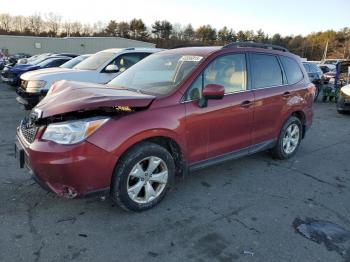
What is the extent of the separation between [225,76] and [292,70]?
1836 mm

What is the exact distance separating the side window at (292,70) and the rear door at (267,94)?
154mm

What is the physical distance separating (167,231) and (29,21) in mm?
95758

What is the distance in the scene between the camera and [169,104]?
381cm

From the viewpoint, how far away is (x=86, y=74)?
8602mm

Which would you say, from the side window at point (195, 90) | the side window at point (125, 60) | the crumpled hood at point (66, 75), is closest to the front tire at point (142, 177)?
the side window at point (195, 90)

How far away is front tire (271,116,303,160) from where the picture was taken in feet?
18.6

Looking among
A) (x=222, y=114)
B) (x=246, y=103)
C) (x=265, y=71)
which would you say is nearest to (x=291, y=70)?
(x=265, y=71)

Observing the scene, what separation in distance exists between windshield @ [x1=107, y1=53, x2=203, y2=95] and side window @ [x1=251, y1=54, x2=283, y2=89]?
1.05 metres

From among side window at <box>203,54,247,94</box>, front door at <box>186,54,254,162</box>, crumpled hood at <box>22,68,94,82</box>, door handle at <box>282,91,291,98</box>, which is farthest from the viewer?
crumpled hood at <box>22,68,94,82</box>

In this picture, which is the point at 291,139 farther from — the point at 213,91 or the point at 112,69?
the point at 112,69

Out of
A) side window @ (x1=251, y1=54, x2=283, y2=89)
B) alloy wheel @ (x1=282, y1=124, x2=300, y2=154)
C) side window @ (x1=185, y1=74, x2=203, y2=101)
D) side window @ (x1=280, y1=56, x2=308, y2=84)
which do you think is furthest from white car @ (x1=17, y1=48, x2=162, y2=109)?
side window @ (x1=185, y1=74, x2=203, y2=101)

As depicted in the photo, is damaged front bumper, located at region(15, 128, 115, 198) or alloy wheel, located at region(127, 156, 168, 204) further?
alloy wheel, located at region(127, 156, 168, 204)

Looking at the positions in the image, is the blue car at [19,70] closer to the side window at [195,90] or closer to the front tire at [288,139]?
the front tire at [288,139]

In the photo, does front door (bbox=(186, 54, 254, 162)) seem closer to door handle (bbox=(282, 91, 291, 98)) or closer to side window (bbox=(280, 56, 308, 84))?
door handle (bbox=(282, 91, 291, 98))
